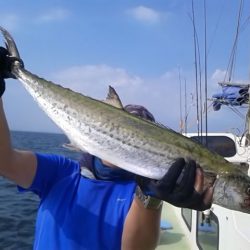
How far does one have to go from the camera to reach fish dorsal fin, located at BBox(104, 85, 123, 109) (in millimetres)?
2617

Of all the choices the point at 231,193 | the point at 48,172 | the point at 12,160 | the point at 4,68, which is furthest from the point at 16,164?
the point at 231,193

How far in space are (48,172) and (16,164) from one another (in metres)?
0.21

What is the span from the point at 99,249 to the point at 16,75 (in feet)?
4.02

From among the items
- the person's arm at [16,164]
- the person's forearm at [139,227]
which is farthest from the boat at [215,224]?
the person's arm at [16,164]

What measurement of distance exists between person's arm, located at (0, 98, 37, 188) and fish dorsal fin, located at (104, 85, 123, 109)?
74 cm

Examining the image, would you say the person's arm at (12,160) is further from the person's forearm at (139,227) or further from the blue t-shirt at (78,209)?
the person's forearm at (139,227)

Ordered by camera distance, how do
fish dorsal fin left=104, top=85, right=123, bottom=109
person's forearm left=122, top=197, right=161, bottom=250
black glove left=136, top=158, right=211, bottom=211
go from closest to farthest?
black glove left=136, top=158, right=211, bottom=211 → fish dorsal fin left=104, top=85, right=123, bottom=109 → person's forearm left=122, top=197, right=161, bottom=250

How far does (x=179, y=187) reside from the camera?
2.44m

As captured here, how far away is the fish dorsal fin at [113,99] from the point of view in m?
2.62

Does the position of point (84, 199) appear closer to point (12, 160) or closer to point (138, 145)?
point (12, 160)

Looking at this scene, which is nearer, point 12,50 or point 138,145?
point 138,145

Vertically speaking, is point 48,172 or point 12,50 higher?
point 12,50

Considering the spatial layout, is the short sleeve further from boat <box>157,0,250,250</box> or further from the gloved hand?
boat <box>157,0,250,250</box>

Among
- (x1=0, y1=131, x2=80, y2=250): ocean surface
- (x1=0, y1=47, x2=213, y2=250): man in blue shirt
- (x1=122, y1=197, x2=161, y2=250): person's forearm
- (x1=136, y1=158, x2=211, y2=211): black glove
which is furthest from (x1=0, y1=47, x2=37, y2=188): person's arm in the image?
(x1=0, y1=131, x2=80, y2=250): ocean surface
